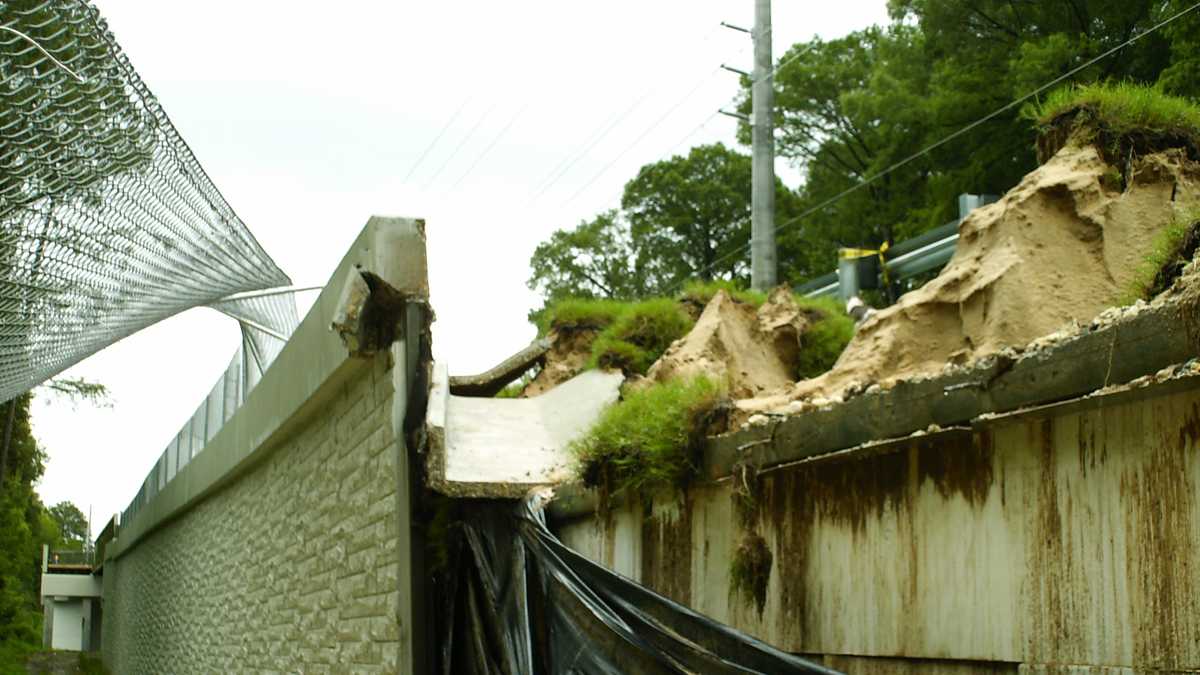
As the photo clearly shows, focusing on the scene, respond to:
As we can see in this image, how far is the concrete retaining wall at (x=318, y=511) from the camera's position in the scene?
22.5 feet

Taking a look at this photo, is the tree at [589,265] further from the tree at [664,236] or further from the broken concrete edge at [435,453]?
the broken concrete edge at [435,453]

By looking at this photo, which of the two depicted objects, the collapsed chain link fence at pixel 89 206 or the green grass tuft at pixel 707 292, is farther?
the green grass tuft at pixel 707 292

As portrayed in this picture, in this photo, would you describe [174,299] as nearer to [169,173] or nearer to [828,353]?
[169,173]

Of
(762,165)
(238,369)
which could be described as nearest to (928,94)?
(762,165)

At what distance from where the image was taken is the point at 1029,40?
24750mm

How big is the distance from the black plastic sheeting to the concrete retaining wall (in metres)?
0.28

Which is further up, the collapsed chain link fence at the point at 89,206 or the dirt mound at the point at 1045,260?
the collapsed chain link fence at the point at 89,206

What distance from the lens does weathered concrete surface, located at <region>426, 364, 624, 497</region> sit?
21.9ft

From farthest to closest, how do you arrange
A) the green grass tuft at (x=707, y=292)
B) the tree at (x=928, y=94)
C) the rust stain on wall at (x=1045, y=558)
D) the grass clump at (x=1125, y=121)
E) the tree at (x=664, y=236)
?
the tree at (x=664, y=236), the tree at (x=928, y=94), the green grass tuft at (x=707, y=292), the grass clump at (x=1125, y=121), the rust stain on wall at (x=1045, y=558)

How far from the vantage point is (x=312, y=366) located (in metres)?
8.19

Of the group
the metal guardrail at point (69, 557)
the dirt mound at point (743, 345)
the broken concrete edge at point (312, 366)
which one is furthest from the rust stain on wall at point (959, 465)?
the metal guardrail at point (69, 557)

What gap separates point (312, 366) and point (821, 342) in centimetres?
355

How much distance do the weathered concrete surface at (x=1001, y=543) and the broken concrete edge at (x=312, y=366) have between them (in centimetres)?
247

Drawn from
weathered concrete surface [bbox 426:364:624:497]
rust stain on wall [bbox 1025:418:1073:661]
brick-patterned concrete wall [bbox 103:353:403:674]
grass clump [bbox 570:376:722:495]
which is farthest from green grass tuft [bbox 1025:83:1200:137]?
brick-patterned concrete wall [bbox 103:353:403:674]
